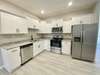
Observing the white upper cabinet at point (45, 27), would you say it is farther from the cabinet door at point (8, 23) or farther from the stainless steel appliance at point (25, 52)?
the cabinet door at point (8, 23)

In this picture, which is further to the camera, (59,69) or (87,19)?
(87,19)

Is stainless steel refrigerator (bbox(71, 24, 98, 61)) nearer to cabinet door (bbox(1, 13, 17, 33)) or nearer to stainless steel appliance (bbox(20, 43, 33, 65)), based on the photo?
stainless steel appliance (bbox(20, 43, 33, 65))

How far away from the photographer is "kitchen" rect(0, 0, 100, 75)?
2.18m

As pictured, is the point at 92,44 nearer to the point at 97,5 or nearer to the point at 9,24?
the point at 97,5

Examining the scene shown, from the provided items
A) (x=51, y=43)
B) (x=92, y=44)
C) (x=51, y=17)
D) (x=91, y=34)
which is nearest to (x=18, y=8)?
(x=51, y=17)

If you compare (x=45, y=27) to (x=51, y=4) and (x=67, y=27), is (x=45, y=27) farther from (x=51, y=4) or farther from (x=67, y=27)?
(x=51, y=4)

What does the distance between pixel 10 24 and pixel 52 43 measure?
2.67 m

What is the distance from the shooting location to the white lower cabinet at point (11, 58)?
6.64ft

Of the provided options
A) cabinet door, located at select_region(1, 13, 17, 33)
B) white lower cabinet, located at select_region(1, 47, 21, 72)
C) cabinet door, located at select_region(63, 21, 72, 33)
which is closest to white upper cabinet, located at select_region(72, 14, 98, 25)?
cabinet door, located at select_region(63, 21, 72, 33)

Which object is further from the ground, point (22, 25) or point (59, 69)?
point (22, 25)

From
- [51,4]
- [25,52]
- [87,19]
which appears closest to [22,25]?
[25,52]

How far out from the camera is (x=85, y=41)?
9.46 ft

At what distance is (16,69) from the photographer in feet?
7.50

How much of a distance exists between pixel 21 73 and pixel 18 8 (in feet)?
9.99
